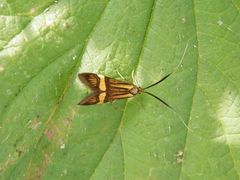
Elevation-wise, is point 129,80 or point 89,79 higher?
point 89,79

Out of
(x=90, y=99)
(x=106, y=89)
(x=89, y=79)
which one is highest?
(x=89, y=79)

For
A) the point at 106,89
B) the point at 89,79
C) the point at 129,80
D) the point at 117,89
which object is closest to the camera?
the point at 89,79

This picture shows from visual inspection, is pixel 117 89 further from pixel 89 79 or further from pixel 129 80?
pixel 89 79

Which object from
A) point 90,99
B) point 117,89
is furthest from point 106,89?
point 90,99

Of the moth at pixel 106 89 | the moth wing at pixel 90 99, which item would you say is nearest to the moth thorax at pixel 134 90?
the moth at pixel 106 89

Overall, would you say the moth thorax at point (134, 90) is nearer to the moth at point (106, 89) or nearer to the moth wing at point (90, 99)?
the moth at point (106, 89)

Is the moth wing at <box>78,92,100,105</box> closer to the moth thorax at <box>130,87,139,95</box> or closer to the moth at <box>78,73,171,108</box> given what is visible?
the moth at <box>78,73,171,108</box>

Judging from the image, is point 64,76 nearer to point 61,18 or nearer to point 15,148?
point 61,18
